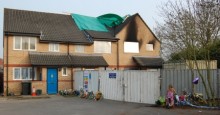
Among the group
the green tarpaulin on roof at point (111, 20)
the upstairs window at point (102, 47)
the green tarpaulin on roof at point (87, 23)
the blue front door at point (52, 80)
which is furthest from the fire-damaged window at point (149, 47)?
the blue front door at point (52, 80)

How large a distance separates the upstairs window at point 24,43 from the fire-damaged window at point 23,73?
77.2 inches

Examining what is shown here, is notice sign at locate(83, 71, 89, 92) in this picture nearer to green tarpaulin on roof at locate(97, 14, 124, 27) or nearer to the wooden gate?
the wooden gate

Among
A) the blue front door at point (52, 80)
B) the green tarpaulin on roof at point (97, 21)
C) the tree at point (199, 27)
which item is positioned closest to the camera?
the tree at point (199, 27)

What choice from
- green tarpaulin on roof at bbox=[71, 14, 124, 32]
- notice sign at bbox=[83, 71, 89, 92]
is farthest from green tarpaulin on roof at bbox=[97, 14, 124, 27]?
notice sign at bbox=[83, 71, 89, 92]

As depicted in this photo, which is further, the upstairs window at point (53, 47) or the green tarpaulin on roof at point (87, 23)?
the green tarpaulin on roof at point (87, 23)

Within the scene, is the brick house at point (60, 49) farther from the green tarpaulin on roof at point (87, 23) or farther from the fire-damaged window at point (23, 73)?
the green tarpaulin on roof at point (87, 23)

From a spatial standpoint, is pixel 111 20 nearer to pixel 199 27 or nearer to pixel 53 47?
pixel 53 47

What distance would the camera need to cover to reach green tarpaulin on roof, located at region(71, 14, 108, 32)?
37.8m

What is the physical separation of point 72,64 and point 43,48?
10.6 feet

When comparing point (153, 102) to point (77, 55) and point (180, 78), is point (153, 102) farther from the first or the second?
point (77, 55)

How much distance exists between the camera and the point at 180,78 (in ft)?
66.5

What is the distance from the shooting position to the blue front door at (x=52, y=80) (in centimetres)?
3181

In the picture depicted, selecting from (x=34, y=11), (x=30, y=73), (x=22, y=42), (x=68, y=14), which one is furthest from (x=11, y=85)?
(x=68, y=14)

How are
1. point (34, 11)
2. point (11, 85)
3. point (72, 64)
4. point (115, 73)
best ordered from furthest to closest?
point (34, 11)
point (72, 64)
point (11, 85)
point (115, 73)
